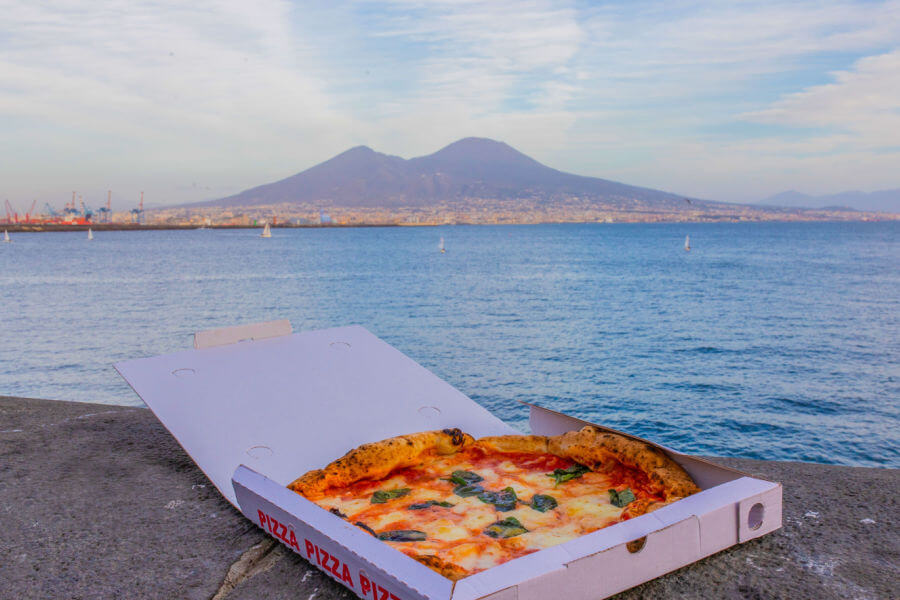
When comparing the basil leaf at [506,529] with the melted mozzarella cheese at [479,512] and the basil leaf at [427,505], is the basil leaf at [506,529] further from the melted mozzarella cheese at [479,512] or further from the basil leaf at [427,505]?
the basil leaf at [427,505]

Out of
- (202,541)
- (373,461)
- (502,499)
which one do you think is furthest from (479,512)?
(202,541)

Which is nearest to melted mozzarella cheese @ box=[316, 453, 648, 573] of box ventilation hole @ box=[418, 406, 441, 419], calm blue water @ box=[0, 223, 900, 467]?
box ventilation hole @ box=[418, 406, 441, 419]

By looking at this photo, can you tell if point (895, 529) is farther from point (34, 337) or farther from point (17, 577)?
point (34, 337)

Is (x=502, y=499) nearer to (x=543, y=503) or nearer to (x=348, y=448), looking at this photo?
(x=543, y=503)

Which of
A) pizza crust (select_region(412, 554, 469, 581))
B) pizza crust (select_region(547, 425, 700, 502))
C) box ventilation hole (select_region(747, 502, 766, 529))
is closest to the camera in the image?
pizza crust (select_region(412, 554, 469, 581))

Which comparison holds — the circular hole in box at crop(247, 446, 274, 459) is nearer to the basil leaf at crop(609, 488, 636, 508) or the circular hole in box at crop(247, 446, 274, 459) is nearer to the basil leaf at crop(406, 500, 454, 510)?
the basil leaf at crop(406, 500, 454, 510)

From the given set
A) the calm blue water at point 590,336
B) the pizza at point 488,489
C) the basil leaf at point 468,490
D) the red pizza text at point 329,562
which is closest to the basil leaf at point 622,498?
the pizza at point 488,489

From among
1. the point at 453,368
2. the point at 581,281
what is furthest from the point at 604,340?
the point at 581,281
